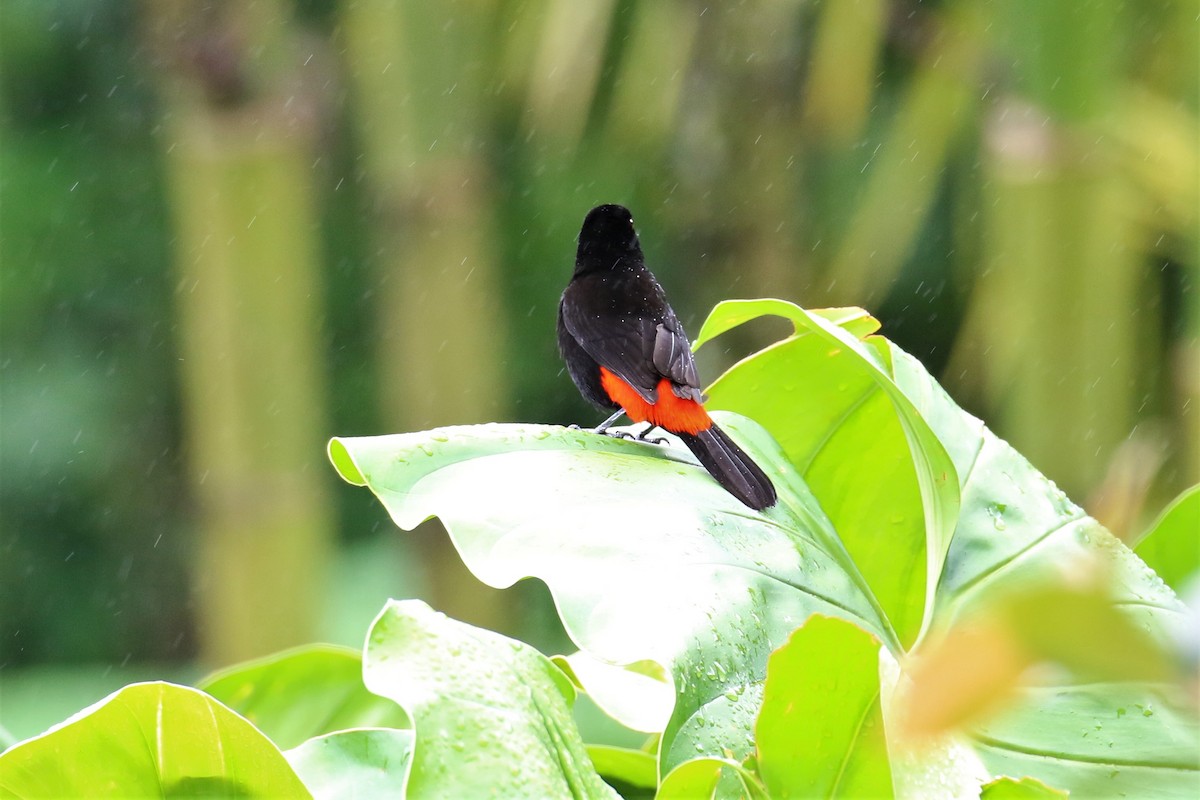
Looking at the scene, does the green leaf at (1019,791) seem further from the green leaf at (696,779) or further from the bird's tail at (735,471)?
the bird's tail at (735,471)

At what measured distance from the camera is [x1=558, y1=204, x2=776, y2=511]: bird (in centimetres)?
125

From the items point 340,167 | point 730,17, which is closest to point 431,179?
point 730,17

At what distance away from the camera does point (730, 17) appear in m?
3.89

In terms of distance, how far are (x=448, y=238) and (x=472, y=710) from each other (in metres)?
4.29

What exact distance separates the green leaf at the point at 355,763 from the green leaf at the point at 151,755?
0.09 meters

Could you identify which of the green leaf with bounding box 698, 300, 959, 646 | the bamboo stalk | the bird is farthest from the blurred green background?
the green leaf with bounding box 698, 300, 959, 646

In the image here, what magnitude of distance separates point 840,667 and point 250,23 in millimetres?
4106

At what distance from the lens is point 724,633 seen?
2.32 ft

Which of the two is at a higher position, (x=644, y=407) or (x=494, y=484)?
(x=494, y=484)

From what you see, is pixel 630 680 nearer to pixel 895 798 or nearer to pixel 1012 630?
pixel 895 798

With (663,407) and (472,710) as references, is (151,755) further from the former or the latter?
(663,407)

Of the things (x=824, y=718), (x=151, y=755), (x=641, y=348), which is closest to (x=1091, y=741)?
(x=824, y=718)

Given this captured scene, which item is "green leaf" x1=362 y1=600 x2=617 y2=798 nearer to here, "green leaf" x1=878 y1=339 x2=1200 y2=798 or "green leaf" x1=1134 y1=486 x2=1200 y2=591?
"green leaf" x1=878 y1=339 x2=1200 y2=798

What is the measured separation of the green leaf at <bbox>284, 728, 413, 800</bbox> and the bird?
0.32m
